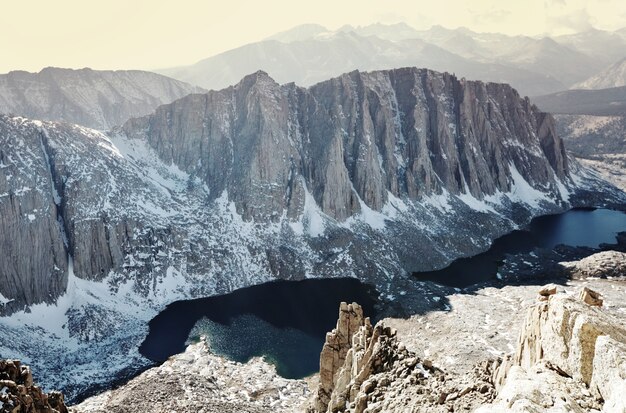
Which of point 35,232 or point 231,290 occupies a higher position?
point 35,232

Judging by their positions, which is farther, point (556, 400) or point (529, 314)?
point (529, 314)

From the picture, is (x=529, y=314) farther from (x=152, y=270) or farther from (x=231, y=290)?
(x=152, y=270)

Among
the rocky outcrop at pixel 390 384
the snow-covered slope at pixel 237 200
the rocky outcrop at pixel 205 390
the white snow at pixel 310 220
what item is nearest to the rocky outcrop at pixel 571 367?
the rocky outcrop at pixel 390 384

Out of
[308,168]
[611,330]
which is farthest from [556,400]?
[308,168]

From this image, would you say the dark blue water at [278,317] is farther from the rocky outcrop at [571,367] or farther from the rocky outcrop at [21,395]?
the rocky outcrop at [571,367]

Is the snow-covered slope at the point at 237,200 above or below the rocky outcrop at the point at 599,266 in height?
above

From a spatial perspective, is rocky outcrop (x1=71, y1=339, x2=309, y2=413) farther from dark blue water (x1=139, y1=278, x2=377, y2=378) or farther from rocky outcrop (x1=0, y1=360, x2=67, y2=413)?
rocky outcrop (x1=0, y1=360, x2=67, y2=413)
